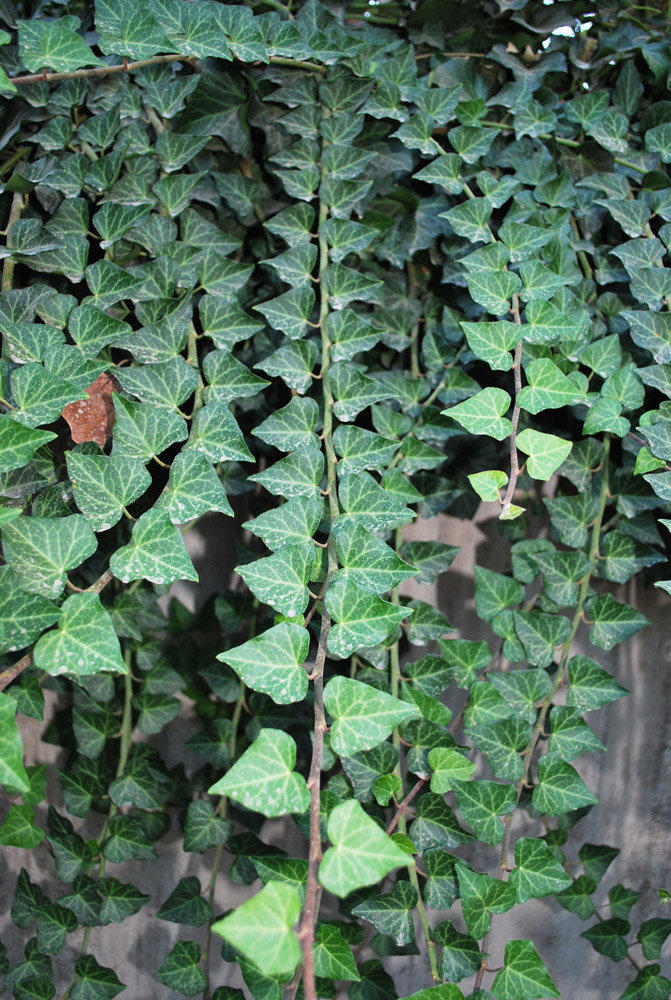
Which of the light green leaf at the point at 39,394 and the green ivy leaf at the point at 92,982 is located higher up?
the light green leaf at the point at 39,394

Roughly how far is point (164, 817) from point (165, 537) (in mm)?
471

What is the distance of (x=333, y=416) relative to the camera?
0.65 m

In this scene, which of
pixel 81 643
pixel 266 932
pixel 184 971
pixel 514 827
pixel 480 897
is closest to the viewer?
pixel 266 932

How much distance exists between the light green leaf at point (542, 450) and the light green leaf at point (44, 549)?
316 mm

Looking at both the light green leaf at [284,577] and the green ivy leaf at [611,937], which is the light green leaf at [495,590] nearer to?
the light green leaf at [284,577]

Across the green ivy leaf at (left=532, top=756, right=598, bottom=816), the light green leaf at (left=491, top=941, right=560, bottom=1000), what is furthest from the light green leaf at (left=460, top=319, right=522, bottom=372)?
the light green leaf at (left=491, top=941, right=560, bottom=1000)

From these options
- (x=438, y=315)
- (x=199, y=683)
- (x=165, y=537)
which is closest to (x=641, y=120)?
(x=438, y=315)

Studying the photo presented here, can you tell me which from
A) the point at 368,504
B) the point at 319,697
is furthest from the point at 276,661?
the point at 368,504

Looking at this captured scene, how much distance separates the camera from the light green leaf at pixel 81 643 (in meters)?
0.45

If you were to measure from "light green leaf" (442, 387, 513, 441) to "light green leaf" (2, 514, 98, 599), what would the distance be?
280mm

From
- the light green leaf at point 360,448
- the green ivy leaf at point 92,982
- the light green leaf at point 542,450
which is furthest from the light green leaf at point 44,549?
the green ivy leaf at point 92,982

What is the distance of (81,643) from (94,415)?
26cm

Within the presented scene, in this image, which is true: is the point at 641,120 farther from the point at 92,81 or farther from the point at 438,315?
the point at 92,81

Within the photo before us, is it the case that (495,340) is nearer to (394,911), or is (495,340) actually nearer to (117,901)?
(394,911)
